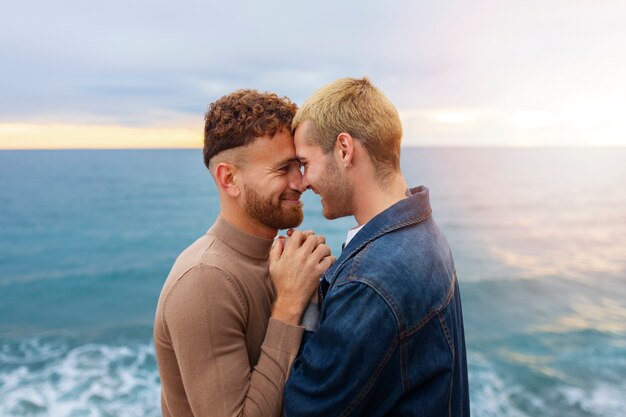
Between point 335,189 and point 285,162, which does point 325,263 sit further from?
point 285,162

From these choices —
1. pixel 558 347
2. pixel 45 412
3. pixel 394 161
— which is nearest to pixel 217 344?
pixel 394 161

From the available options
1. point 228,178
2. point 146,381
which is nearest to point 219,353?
point 228,178

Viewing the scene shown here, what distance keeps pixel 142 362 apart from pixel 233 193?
13387 millimetres

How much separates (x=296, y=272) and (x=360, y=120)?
80 cm

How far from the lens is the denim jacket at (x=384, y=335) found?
1.93 metres

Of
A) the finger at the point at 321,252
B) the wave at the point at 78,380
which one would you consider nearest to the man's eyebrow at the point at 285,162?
the finger at the point at 321,252

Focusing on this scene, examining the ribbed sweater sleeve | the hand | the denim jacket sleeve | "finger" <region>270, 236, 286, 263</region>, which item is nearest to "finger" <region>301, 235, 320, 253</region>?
the hand

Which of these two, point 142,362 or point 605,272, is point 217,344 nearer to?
point 142,362

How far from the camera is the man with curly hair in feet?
7.52

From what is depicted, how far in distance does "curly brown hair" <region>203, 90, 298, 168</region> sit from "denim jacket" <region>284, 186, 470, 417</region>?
0.81m

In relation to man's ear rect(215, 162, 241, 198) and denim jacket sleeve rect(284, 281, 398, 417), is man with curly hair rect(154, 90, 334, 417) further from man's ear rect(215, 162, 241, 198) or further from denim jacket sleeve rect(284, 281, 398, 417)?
denim jacket sleeve rect(284, 281, 398, 417)

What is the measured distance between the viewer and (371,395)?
6.62 feet

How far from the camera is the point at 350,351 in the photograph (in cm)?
190

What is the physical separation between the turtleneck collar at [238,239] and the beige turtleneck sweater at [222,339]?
0.14 meters
